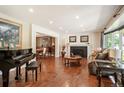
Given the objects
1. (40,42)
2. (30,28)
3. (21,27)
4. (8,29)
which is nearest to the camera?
(8,29)

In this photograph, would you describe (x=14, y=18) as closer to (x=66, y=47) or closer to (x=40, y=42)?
(x=66, y=47)

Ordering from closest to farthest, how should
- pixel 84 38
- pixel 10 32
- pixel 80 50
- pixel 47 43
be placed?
pixel 10 32 → pixel 80 50 → pixel 84 38 → pixel 47 43

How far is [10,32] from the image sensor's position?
483 centimetres

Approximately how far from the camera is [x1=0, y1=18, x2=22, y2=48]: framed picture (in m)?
4.49

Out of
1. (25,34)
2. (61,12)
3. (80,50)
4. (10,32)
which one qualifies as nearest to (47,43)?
(80,50)

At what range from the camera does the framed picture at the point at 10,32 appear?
4.49m

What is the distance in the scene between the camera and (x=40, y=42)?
13.1m

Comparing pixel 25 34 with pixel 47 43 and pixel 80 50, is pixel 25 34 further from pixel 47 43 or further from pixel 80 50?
pixel 47 43

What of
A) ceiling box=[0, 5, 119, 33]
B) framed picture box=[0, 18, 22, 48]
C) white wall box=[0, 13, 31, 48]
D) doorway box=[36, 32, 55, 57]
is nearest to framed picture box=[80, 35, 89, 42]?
doorway box=[36, 32, 55, 57]

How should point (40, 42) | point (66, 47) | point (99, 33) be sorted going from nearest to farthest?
point (99, 33), point (66, 47), point (40, 42)

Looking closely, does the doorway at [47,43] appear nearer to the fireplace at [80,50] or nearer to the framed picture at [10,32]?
the fireplace at [80,50]

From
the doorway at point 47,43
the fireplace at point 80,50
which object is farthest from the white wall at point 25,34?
the doorway at point 47,43
